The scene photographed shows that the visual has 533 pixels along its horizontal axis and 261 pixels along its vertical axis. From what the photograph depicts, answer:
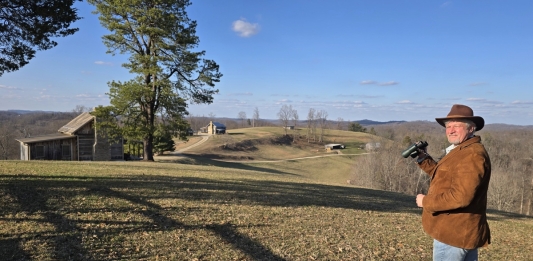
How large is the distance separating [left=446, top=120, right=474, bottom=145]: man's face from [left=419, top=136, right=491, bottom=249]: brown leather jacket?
6cm

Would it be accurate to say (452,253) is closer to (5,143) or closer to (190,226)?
(190,226)

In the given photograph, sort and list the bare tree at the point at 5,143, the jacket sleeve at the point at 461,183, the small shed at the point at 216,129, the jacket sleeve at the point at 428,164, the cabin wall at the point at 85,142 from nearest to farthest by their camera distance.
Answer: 1. the jacket sleeve at the point at 461,183
2. the jacket sleeve at the point at 428,164
3. the cabin wall at the point at 85,142
4. the bare tree at the point at 5,143
5. the small shed at the point at 216,129

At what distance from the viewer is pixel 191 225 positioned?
22.1 feet

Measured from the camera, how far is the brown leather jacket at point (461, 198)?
2.93 metres

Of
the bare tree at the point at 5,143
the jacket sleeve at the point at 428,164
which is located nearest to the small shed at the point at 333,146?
the bare tree at the point at 5,143

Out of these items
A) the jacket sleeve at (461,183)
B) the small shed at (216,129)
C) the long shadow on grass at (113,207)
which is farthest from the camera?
the small shed at (216,129)

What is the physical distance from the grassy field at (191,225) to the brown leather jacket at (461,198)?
293 cm

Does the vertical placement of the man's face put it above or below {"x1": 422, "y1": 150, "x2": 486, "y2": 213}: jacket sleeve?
above

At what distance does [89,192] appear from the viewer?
8.66 metres

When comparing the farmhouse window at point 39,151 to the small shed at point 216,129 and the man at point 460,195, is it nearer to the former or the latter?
the man at point 460,195

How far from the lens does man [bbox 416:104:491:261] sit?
2.94 m

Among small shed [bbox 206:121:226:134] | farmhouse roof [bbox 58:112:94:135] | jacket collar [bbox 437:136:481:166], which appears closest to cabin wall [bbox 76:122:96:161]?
farmhouse roof [bbox 58:112:94:135]

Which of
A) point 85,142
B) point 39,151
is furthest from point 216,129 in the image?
point 39,151

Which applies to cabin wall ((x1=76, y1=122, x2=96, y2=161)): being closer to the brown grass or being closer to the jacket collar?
the brown grass
